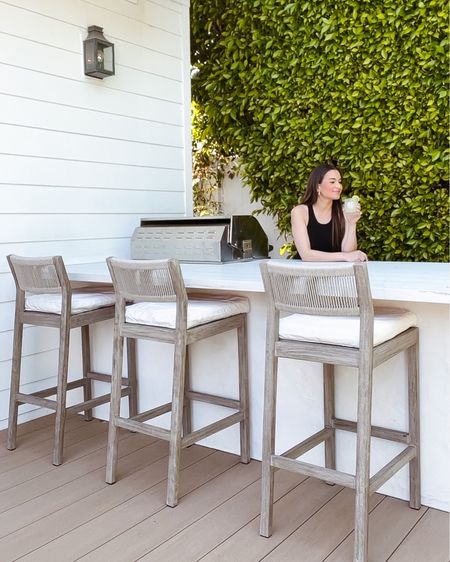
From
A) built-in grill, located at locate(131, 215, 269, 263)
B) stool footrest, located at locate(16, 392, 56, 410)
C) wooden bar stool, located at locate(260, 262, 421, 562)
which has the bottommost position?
stool footrest, located at locate(16, 392, 56, 410)

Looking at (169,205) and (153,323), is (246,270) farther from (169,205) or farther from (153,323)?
(169,205)

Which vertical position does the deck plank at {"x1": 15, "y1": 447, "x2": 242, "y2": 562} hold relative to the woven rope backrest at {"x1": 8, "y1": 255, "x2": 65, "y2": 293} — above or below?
below

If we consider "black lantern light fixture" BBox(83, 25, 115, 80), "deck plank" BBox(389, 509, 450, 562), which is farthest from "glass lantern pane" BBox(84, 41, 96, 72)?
"deck plank" BBox(389, 509, 450, 562)

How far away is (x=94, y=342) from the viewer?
137 inches

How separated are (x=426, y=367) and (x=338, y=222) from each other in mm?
1284

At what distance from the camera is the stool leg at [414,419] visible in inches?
88.8

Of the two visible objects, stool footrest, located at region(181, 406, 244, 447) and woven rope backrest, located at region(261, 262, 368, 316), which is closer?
woven rope backrest, located at region(261, 262, 368, 316)

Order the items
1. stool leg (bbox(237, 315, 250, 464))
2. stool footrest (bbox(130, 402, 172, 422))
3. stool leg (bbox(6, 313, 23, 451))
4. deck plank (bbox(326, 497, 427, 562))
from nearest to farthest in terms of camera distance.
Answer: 1. deck plank (bbox(326, 497, 427, 562))
2. stool footrest (bbox(130, 402, 172, 422))
3. stool leg (bbox(237, 315, 250, 464))
4. stool leg (bbox(6, 313, 23, 451))

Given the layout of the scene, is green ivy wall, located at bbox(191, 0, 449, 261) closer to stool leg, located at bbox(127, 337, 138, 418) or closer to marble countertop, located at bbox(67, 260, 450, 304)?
marble countertop, located at bbox(67, 260, 450, 304)

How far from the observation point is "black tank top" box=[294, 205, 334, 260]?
3.34 meters

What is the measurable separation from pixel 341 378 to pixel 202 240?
44.8 inches

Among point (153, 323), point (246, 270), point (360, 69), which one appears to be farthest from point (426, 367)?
point (360, 69)

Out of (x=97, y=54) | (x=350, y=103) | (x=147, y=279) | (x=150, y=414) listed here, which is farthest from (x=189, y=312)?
(x=350, y=103)

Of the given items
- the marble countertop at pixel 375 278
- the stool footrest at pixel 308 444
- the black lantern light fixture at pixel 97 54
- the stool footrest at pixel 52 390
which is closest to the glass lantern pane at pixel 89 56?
the black lantern light fixture at pixel 97 54
